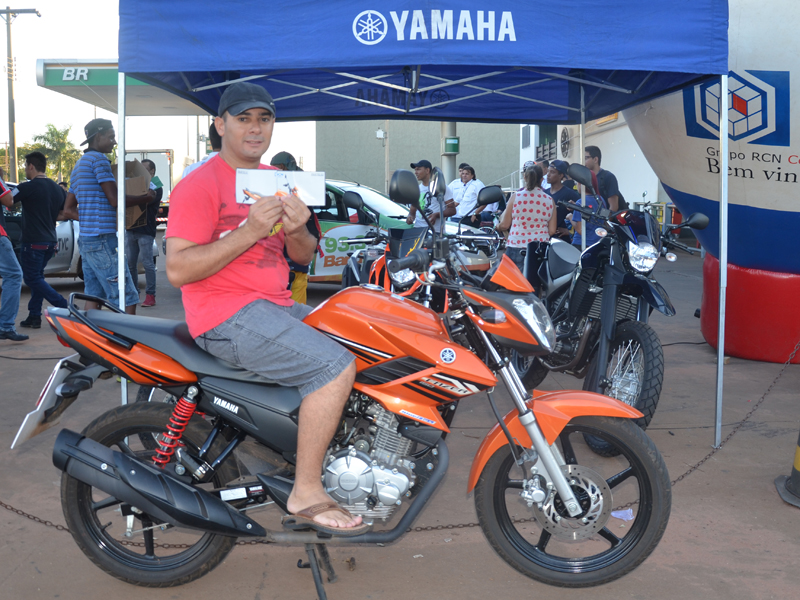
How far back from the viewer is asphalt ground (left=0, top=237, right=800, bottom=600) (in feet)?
9.70

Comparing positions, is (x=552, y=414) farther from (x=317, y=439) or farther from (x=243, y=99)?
(x=243, y=99)

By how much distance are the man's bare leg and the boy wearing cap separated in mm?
3966

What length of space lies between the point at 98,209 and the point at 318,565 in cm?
425

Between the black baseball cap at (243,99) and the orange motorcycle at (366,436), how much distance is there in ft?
2.52

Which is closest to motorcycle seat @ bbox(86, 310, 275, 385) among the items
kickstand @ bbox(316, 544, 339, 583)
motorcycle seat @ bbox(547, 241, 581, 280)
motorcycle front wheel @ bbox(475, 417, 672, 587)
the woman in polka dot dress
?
kickstand @ bbox(316, 544, 339, 583)

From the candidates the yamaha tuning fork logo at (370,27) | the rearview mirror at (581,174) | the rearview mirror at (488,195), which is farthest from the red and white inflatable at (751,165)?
the rearview mirror at (488,195)

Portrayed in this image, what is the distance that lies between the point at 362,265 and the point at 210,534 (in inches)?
171

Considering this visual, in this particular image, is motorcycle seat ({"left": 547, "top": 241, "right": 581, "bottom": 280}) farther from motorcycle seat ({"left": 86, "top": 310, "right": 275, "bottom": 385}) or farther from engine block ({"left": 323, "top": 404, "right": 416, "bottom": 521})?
motorcycle seat ({"left": 86, "top": 310, "right": 275, "bottom": 385})

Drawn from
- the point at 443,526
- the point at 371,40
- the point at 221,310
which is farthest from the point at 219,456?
the point at 371,40

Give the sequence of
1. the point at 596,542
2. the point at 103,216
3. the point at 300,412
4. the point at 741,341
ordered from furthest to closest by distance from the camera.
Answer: the point at 741,341, the point at 103,216, the point at 596,542, the point at 300,412

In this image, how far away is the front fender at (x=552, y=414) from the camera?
2.74 m

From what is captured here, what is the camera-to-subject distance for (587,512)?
2.81 metres

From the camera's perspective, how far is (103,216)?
20.1 ft

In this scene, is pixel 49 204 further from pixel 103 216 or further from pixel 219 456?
pixel 219 456
